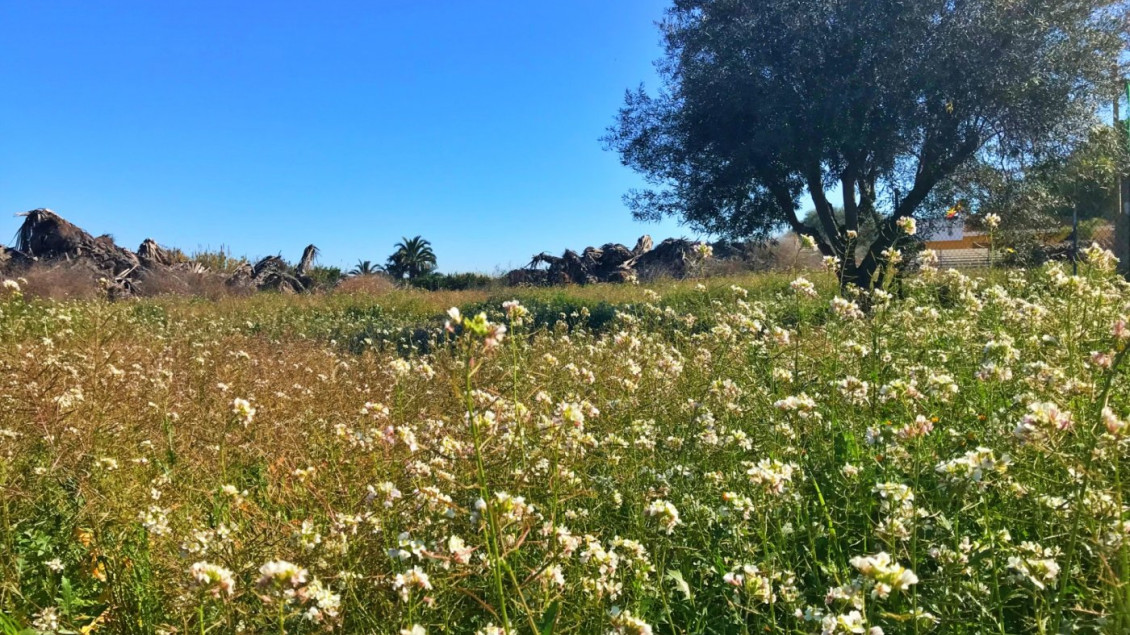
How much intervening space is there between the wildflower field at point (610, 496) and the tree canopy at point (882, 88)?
26.0 ft

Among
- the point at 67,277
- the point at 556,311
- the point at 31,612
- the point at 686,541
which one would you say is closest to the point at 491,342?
the point at 686,541

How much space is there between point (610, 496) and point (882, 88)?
11.1 meters

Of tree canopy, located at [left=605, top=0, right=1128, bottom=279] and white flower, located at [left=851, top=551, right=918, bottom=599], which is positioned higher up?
tree canopy, located at [left=605, top=0, right=1128, bottom=279]

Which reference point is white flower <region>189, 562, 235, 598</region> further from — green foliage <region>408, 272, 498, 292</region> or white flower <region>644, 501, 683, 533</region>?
green foliage <region>408, 272, 498, 292</region>

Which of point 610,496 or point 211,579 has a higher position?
point 211,579

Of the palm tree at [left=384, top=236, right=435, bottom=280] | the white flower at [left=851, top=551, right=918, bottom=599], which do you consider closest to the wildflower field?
the white flower at [left=851, top=551, right=918, bottom=599]

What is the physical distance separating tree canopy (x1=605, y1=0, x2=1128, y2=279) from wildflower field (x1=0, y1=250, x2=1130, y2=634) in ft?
26.0

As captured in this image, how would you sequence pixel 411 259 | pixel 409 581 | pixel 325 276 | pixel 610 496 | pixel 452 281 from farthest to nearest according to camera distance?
pixel 411 259 < pixel 452 281 < pixel 325 276 < pixel 610 496 < pixel 409 581

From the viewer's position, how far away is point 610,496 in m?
2.44

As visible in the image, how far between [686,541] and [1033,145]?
12619 mm

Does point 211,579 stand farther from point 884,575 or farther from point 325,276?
point 325,276

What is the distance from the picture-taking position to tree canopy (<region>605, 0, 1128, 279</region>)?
35.6 feet

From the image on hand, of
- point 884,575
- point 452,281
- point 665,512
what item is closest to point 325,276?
point 452,281

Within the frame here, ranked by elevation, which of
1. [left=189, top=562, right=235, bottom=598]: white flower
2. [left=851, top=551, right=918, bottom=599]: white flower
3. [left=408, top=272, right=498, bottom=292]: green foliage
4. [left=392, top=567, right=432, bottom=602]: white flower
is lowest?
[left=851, top=551, right=918, bottom=599]: white flower
